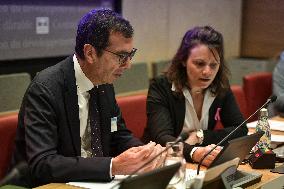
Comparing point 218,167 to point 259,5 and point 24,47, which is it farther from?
point 259,5

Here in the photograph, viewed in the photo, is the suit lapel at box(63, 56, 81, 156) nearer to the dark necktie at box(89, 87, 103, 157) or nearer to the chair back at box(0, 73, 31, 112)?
the dark necktie at box(89, 87, 103, 157)

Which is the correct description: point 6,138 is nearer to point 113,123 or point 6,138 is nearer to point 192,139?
point 113,123

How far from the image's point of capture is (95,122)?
255 cm

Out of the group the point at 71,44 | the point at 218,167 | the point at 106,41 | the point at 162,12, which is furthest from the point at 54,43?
the point at 218,167

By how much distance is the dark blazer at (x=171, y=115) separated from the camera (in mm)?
2955

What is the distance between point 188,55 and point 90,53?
0.82 meters

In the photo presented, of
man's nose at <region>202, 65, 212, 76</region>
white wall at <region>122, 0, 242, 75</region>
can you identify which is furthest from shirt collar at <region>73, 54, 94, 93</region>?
white wall at <region>122, 0, 242, 75</region>

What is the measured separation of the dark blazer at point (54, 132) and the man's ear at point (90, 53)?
101 millimetres

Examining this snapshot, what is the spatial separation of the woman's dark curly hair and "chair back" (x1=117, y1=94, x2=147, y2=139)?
10.3 inches

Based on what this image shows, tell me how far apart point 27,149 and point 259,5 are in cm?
505

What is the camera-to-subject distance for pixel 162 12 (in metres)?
5.89

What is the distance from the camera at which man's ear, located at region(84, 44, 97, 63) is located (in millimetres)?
2400

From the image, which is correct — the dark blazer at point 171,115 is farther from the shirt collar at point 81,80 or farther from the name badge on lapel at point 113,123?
the shirt collar at point 81,80

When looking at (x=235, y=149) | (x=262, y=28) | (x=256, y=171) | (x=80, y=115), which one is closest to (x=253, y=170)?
(x=256, y=171)
